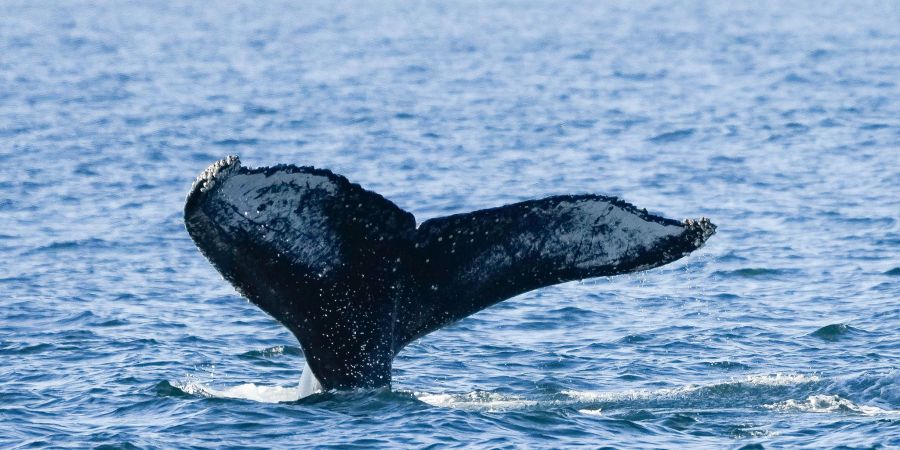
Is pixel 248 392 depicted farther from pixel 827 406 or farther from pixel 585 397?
pixel 827 406

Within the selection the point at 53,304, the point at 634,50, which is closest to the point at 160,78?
the point at 634,50

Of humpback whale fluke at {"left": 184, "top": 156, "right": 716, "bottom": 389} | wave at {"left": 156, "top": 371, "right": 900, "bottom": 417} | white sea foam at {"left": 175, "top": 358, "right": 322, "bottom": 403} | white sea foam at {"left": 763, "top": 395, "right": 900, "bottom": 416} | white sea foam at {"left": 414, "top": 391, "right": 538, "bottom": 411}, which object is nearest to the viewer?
humpback whale fluke at {"left": 184, "top": 156, "right": 716, "bottom": 389}

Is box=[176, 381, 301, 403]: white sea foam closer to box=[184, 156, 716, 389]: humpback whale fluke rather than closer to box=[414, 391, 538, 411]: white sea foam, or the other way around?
box=[414, 391, 538, 411]: white sea foam

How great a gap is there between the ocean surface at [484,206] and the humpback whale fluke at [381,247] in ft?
4.12

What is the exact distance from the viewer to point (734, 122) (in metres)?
34.9

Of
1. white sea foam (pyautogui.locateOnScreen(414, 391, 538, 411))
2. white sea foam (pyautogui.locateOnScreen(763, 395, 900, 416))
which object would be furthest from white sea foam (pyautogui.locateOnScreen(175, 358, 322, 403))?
white sea foam (pyautogui.locateOnScreen(763, 395, 900, 416))

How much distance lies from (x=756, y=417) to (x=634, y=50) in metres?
44.2

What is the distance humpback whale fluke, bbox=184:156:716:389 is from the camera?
10.2m

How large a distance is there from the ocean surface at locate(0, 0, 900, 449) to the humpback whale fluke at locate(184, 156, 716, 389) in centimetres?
126

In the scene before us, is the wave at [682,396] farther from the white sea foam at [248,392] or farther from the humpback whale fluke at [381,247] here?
the humpback whale fluke at [381,247]

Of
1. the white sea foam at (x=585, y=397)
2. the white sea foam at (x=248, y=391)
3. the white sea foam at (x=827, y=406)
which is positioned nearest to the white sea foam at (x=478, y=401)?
the white sea foam at (x=585, y=397)

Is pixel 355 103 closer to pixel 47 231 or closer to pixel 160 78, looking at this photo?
pixel 160 78

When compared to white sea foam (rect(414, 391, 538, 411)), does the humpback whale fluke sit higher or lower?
higher

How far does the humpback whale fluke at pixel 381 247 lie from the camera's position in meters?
10.2
